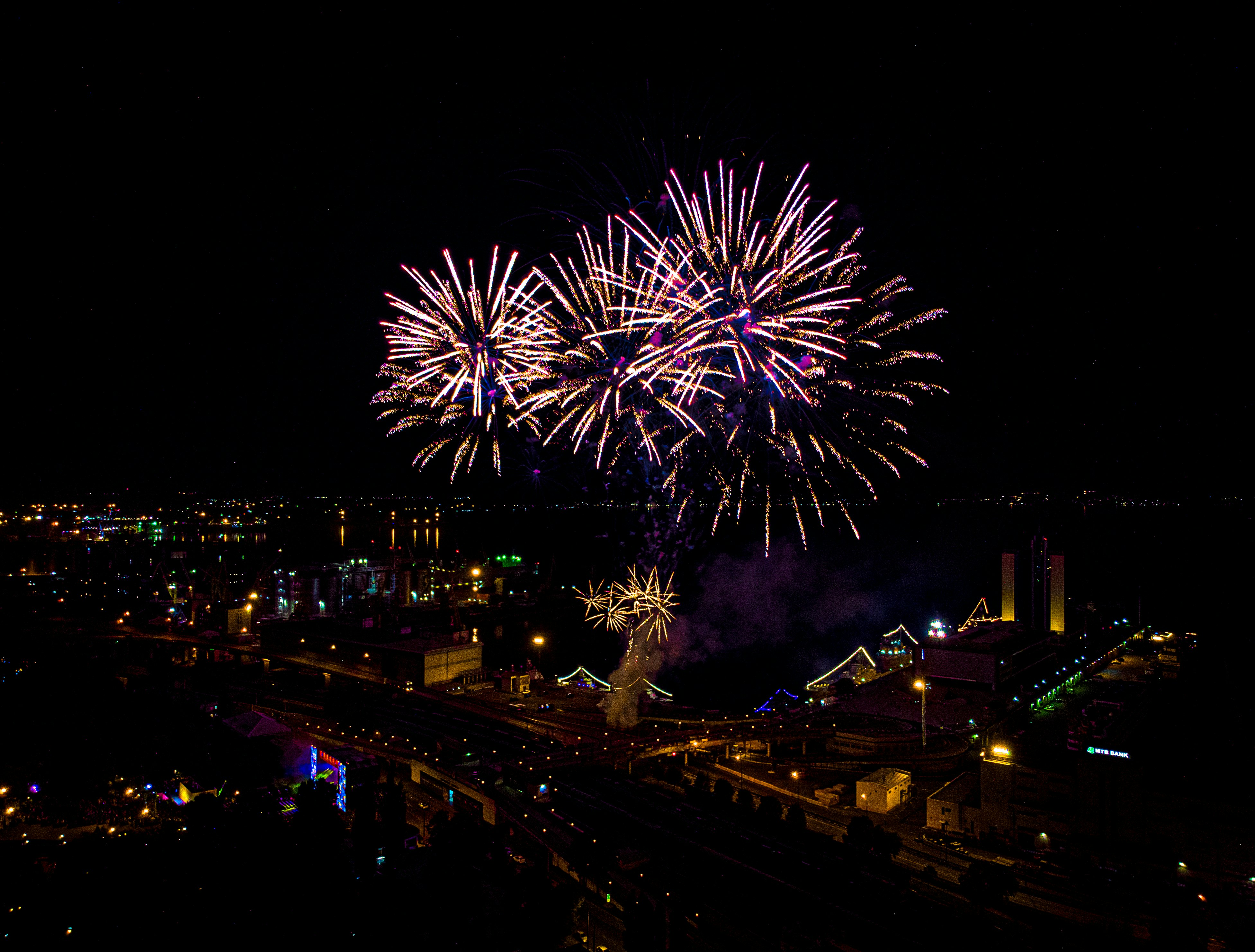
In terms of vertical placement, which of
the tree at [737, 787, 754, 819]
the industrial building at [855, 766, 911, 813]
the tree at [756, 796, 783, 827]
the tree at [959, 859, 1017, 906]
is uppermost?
the tree at [959, 859, 1017, 906]

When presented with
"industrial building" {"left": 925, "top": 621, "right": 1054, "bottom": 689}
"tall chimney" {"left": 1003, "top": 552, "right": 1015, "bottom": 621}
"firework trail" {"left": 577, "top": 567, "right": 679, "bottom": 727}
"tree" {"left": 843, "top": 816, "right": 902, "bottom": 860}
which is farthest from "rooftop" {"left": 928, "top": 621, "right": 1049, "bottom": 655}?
"tree" {"left": 843, "top": 816, "right": 902, "bottom": 860}

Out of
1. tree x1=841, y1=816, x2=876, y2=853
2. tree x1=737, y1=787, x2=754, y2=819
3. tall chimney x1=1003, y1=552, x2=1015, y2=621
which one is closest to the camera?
tree x1=841, y1=816, x2=876, y2=853

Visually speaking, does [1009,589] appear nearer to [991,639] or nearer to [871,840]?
[991,639]

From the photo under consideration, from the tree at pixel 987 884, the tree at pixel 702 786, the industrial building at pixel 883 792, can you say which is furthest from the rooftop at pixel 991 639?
the tree at pixel 987 884

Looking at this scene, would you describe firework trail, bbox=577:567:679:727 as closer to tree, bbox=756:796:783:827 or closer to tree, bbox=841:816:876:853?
tree, bbox=756:796:783:827

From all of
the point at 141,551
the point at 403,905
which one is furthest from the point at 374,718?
the point at 141,551

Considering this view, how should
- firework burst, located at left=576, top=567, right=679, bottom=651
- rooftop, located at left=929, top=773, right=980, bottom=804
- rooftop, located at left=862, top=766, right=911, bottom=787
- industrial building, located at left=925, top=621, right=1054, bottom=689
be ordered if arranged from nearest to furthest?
1. rooftop, located at left=929, top=773, right=980, bottom=804
2. rooftop, located at left=862, top=766, right=911, bottom=787
3. industrial building, located at left=925, top=621, right=1054, bottom=689
4. firework burst, located at left=576, top=567, right=679, bottom=651

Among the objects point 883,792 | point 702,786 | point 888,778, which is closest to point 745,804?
point 702,786
